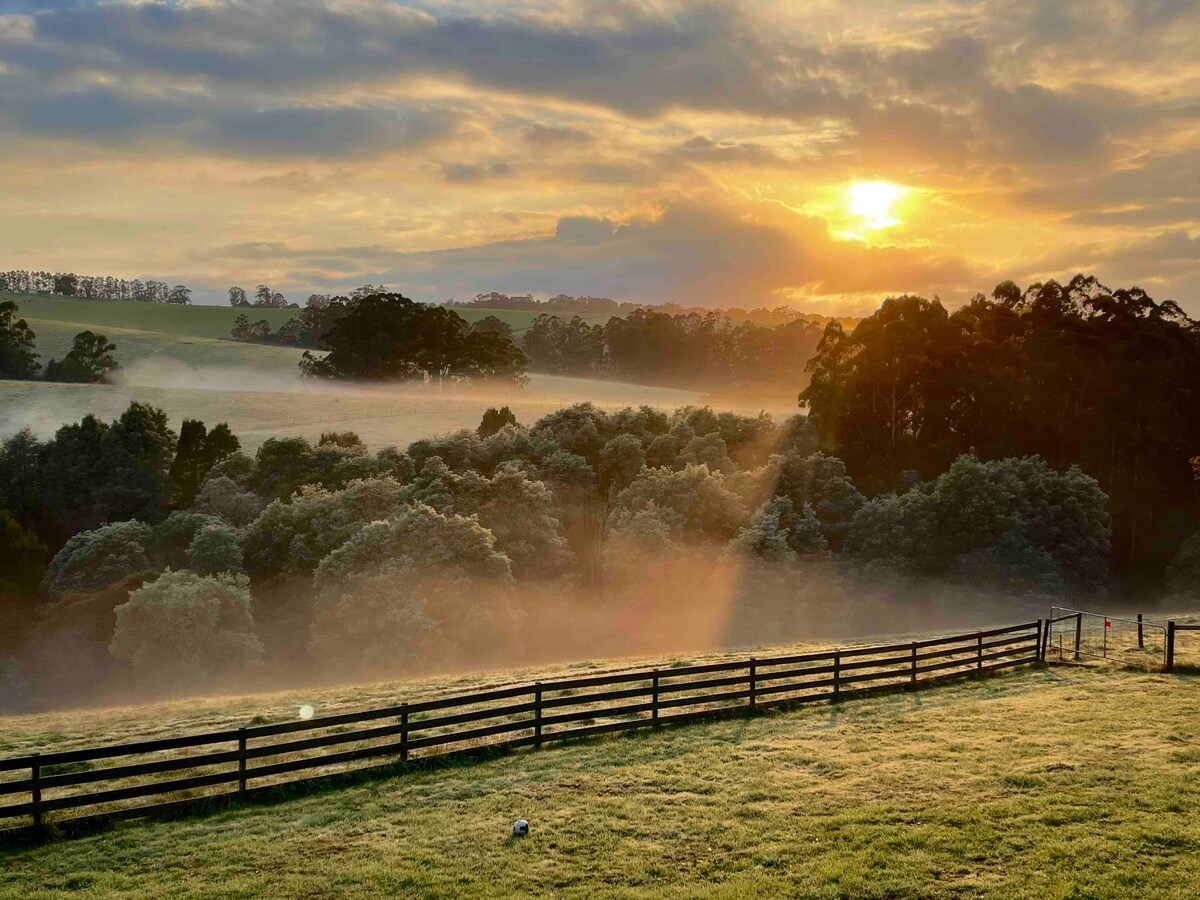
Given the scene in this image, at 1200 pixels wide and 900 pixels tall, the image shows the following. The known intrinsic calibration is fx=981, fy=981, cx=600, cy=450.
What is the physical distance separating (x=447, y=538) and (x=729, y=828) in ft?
110

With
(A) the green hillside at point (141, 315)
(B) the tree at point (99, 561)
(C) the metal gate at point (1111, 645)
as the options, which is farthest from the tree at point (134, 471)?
(A) the green hillside at point (141, 315)

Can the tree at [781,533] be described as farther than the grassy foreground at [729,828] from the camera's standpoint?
Yes

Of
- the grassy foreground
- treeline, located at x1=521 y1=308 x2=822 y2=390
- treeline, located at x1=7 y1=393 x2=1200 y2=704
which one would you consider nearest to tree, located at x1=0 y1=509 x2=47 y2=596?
treeline, located at x1=7 y1=393 x2=1200 y2=704

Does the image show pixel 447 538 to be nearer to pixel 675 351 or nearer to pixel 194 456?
pixel 194 456

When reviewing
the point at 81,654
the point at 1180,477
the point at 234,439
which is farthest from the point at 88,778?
the point at 1180,477

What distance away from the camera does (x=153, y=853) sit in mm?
14844

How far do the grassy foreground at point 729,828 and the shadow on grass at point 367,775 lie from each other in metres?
0.33

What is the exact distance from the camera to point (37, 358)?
11606 cm

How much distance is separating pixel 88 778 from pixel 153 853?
1.74 m

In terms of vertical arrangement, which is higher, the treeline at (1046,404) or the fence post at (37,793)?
the treeline at (1046,404)

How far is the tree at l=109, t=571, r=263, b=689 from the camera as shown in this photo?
43.7m

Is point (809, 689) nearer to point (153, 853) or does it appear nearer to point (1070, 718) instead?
point (1070, 718)

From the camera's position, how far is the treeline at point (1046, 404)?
71938 mm

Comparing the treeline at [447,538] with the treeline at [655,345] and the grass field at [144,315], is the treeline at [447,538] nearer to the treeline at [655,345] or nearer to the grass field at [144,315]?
the treeline at [655,345]
